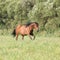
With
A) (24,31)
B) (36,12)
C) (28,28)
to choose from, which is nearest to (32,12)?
(36,12)

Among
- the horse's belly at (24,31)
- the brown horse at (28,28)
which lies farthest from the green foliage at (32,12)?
the horse's belly at (24,31)

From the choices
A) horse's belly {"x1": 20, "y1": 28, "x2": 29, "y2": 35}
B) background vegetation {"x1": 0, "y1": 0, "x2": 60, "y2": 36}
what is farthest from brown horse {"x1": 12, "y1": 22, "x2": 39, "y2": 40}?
background vegetation {"x1": 0, "y1": 0, "x2": 60, "y2": 36}

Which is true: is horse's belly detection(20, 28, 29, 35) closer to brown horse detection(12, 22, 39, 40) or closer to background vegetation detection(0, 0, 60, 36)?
brown horse detection(12, 22, 39, 40)

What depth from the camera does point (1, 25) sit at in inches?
1104

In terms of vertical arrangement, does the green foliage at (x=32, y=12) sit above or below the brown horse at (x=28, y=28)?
below

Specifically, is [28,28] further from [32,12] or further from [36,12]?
[32,12]

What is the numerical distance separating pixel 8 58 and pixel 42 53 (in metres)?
1.27

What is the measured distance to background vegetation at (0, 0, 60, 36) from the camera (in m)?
20.1

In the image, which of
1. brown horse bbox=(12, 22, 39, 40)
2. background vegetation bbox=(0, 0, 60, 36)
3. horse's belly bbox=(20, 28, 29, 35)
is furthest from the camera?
background vegetation bbox=(0, 0, 60, 36)

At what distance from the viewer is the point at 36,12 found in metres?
20.4

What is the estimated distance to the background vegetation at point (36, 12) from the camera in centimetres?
2006

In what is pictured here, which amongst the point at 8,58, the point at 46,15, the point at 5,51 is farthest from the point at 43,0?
the point at 8,58

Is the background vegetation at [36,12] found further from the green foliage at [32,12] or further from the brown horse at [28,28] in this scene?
the brown horse at [28,28]

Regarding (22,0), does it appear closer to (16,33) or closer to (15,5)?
(15,5)
